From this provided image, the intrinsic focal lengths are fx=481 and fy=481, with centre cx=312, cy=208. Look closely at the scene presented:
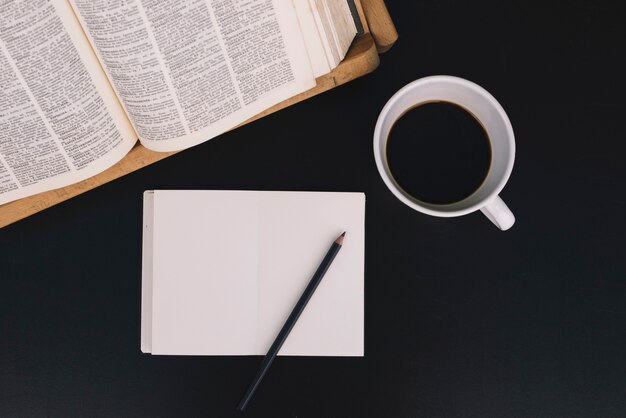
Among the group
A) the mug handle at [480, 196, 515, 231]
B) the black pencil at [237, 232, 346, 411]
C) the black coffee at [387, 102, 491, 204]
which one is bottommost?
the black pencil at [237, 232, 346, 411]

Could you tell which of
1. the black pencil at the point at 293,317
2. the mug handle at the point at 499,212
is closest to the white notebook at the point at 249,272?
the black pencil at the point at 293,317

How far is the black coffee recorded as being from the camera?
0.51m

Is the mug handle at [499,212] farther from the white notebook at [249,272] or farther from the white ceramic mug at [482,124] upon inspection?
the white notebook at [249,272]

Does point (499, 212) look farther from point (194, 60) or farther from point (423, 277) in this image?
point (194, 60)

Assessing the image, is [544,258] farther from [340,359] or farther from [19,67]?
[19,67]

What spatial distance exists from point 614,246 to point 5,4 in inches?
26.1

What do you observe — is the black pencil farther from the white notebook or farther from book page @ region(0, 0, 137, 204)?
book page @ region(0, 0, 137, 204)

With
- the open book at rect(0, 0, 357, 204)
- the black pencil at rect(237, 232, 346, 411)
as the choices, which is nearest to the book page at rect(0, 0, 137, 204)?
the open book at rect(0, 0, 357, 204)

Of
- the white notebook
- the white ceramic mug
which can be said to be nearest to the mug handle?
the white ceramic mug

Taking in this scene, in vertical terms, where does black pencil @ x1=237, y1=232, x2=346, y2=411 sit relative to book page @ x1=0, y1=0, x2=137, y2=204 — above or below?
below

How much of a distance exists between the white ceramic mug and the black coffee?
0.04ft

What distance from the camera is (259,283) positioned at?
0.54 meters

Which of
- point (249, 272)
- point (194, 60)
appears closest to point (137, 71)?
point (194, 60)

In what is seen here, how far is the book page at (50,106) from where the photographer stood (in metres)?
0.44
